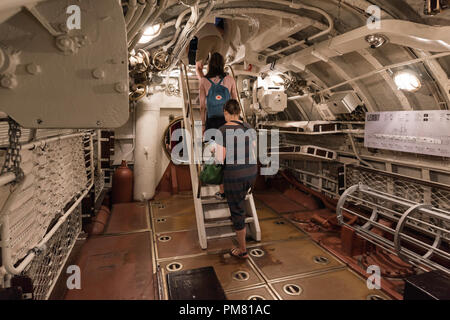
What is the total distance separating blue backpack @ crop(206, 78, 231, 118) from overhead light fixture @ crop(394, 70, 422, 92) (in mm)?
2554

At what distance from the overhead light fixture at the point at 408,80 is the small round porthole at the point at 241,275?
139 inches

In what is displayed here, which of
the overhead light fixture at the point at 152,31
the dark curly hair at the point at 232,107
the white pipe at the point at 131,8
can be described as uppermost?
the overhead light fixture at the point at 152,31

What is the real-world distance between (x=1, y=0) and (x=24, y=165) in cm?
169

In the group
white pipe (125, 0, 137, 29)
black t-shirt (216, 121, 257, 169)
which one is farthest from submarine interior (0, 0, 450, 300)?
black t-shirt (216, 121, 257, 169)

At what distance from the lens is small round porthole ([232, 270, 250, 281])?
3.31 metres

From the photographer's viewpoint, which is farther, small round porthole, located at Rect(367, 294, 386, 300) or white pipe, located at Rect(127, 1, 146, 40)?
small round porthole, located at Rect(367, 294, 386, 300)

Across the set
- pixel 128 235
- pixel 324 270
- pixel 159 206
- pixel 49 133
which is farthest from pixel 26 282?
pixel 159 206

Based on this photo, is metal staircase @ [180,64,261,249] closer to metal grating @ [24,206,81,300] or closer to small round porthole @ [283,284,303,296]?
small round porthole @ [283,284,303,296]

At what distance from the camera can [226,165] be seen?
334 cm

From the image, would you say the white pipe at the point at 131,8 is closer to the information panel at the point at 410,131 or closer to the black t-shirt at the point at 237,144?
the black t-shirt at the point at 237,144

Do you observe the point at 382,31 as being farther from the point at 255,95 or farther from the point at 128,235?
the point at 128,235

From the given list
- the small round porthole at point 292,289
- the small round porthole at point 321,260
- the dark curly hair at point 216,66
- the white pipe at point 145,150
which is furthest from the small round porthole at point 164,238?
the dark curly hair at point 216,66

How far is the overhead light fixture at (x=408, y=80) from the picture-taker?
3701mm

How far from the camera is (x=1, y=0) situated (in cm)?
101
